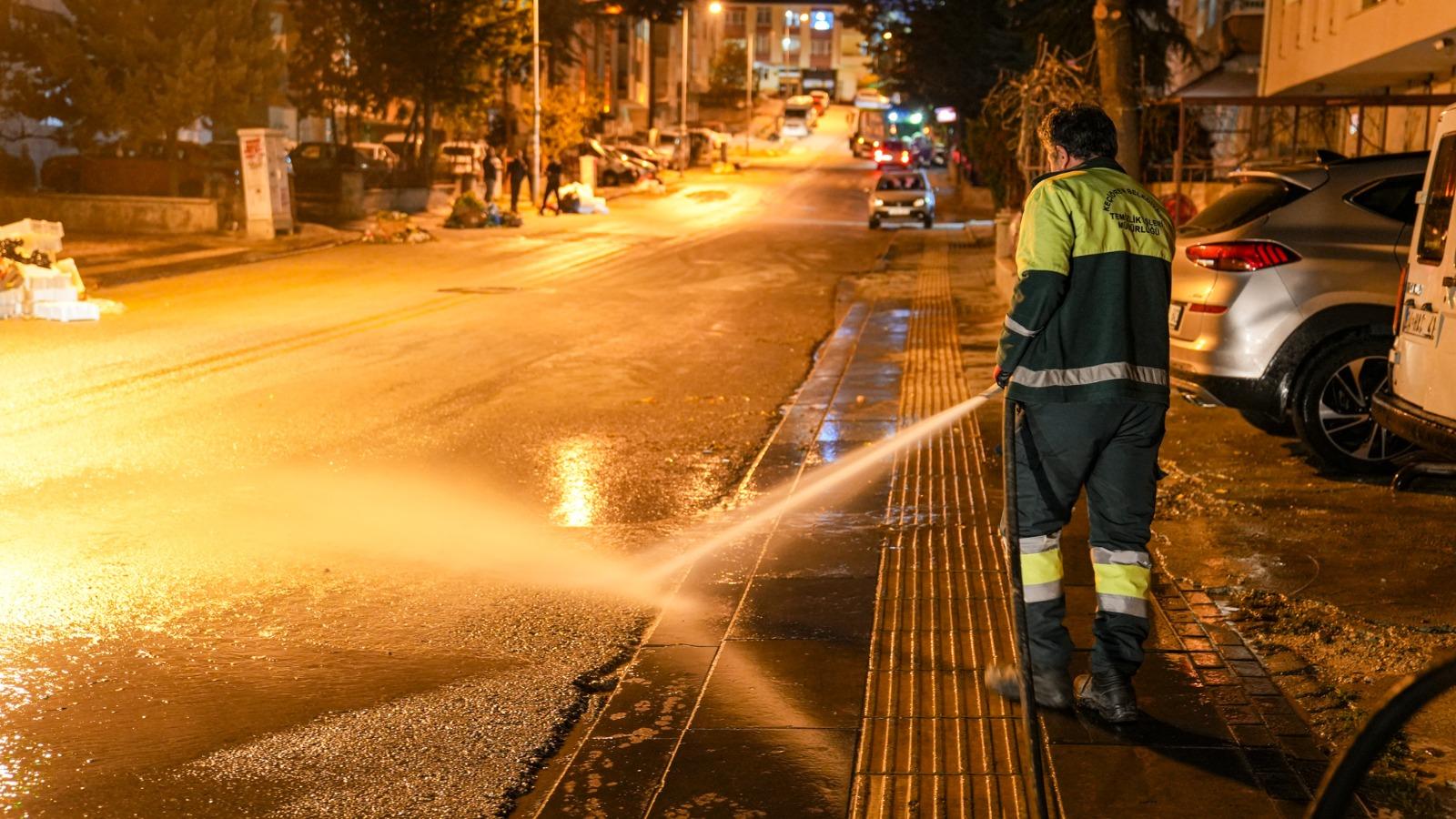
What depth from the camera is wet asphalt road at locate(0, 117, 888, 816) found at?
4789mm

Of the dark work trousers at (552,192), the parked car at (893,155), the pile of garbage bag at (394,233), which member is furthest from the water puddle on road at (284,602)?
the parked car at (893,155)

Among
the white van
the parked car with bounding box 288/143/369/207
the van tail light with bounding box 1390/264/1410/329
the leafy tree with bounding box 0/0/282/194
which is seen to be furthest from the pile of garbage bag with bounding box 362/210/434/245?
the white van

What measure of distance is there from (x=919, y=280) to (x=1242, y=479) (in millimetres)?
15485

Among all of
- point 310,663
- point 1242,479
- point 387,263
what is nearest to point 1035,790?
point 310,663

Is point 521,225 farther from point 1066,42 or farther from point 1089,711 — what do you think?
point 1089,711

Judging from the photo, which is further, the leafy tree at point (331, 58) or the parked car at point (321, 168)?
the leafy tree at point (331, 58)

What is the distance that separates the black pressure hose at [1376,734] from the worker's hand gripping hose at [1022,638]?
1.01 meters

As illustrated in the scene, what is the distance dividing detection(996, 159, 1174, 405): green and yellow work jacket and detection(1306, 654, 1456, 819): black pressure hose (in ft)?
6.25

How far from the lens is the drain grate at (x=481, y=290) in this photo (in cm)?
2019

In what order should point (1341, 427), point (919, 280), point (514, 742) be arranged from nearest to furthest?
point (514, 742)
point (1341, 427)
point (919, 280)

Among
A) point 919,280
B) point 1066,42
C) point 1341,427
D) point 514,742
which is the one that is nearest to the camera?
point 514,742

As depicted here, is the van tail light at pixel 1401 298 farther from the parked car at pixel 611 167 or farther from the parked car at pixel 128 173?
the parked car at pixel 611 167

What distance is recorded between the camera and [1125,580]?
16.1 feet

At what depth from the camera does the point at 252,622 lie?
6125 millimetres
